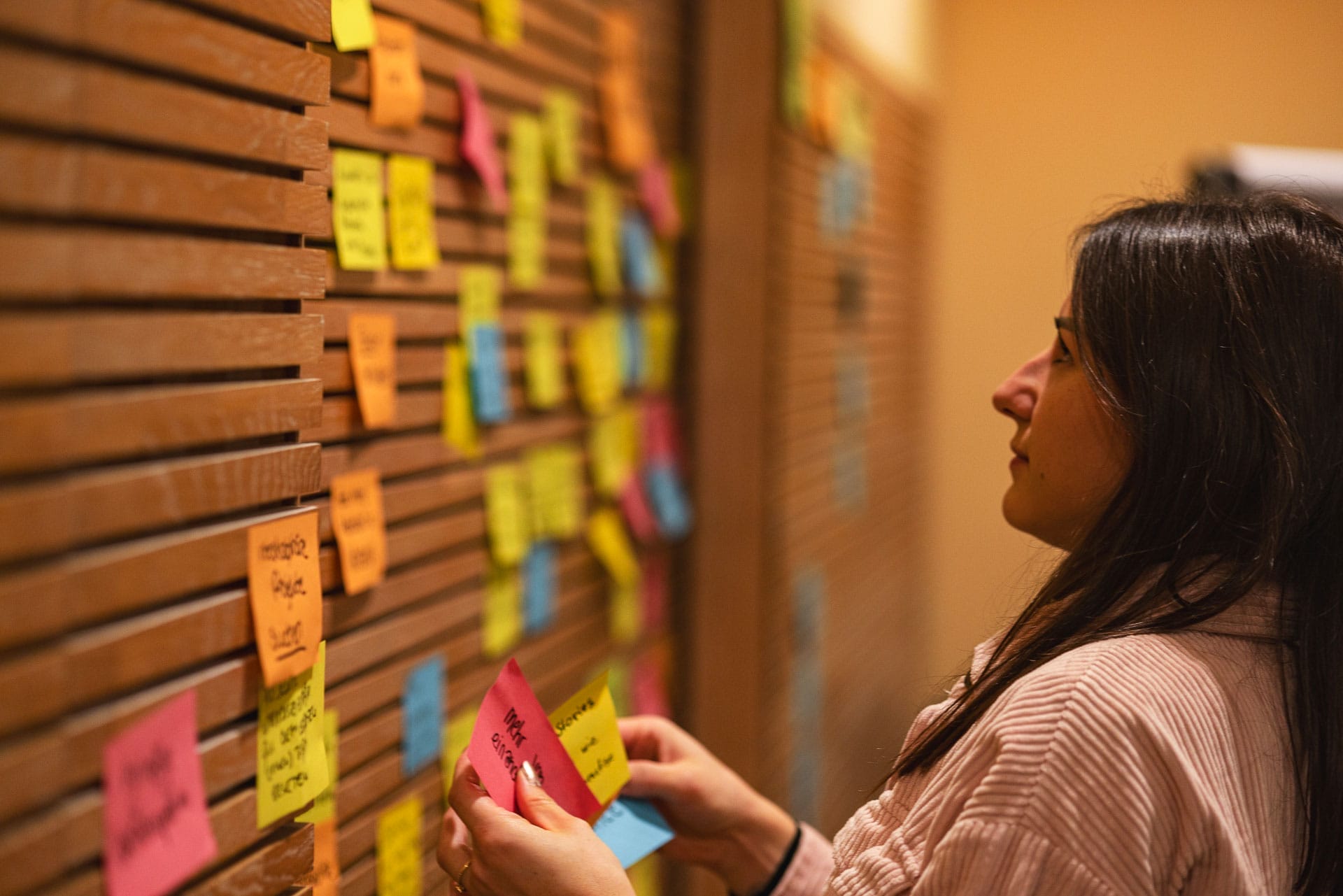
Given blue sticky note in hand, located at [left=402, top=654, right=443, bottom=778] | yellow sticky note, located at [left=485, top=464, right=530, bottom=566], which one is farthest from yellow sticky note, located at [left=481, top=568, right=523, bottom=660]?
blue sticky note in hand, located at [left=402, top=654, right=443, bottom=778]

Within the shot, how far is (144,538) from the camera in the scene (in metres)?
0.84

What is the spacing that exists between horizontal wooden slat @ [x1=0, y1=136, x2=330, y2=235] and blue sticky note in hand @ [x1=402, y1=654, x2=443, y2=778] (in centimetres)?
60

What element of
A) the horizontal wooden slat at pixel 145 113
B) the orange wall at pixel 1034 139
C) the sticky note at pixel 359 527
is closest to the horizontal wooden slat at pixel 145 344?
the horizontal wooden slat at pixel 145 113

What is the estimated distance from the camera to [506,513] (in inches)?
65.6

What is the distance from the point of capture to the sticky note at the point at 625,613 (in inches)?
82.5

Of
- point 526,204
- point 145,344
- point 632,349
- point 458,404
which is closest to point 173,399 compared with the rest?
point 145,344

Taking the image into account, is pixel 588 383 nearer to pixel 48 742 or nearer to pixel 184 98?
pixel 184 98

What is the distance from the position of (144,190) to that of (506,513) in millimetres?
914

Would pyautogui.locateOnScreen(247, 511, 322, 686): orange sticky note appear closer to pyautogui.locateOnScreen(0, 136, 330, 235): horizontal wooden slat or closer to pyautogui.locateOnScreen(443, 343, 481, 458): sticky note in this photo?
pyautogui.locateOnScreen(0, 136, 330, 235): horizontal wooden slat

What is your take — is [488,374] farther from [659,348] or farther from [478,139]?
[659,348]

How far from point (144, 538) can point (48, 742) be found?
0.51 feet

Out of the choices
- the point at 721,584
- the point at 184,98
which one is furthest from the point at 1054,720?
the point at 721,584

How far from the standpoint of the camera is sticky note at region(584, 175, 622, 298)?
1.94 meters

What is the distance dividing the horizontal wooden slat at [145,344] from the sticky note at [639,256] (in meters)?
1.11
